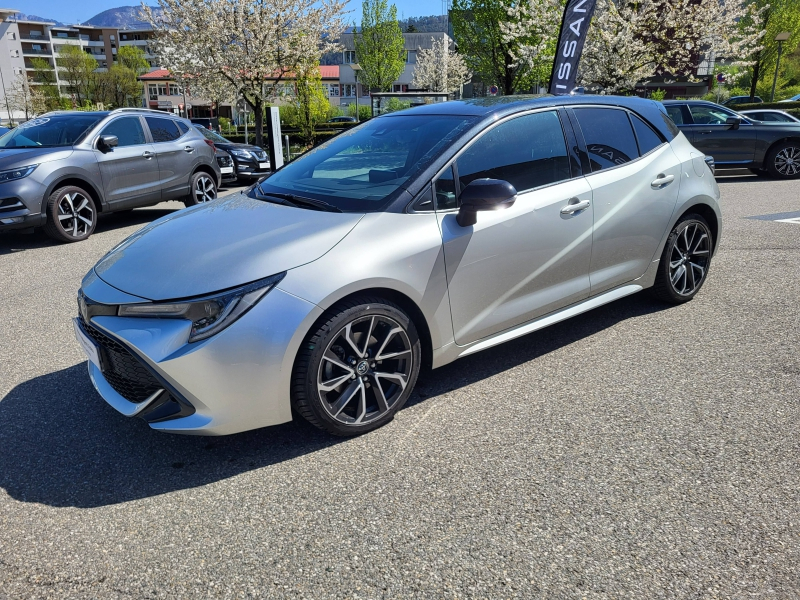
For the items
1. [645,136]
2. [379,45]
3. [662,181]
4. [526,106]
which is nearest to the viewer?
[526,106]

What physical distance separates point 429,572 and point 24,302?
4970mm

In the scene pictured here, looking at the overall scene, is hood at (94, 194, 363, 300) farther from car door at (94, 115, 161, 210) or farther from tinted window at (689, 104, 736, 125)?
tinted window at (689, 104, 736, 125)

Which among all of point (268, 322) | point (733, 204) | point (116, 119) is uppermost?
point (116, 119)

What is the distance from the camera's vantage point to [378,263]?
308 cm

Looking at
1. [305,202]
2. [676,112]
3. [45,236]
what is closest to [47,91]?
[45,236]

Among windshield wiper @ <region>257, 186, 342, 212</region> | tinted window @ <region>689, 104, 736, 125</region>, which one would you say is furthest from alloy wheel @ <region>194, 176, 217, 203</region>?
tinted window @ <region>689, 104, 736, 125</region>

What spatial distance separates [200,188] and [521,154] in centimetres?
766

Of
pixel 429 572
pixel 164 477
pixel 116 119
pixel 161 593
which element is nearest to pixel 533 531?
pixel 429 572

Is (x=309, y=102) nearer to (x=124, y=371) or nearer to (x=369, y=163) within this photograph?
(x=369, y=163)

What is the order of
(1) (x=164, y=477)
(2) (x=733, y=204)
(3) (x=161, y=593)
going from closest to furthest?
(3) (x=161, y=593) < (1) (x=164, y=477) < (2) (x=733, y=204)

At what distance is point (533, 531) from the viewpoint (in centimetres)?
246

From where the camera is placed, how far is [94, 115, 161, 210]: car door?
8.66 m

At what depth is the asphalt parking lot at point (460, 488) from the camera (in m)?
2.26

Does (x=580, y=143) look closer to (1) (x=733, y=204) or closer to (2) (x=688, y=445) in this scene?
(2) (x=688, y=445)
